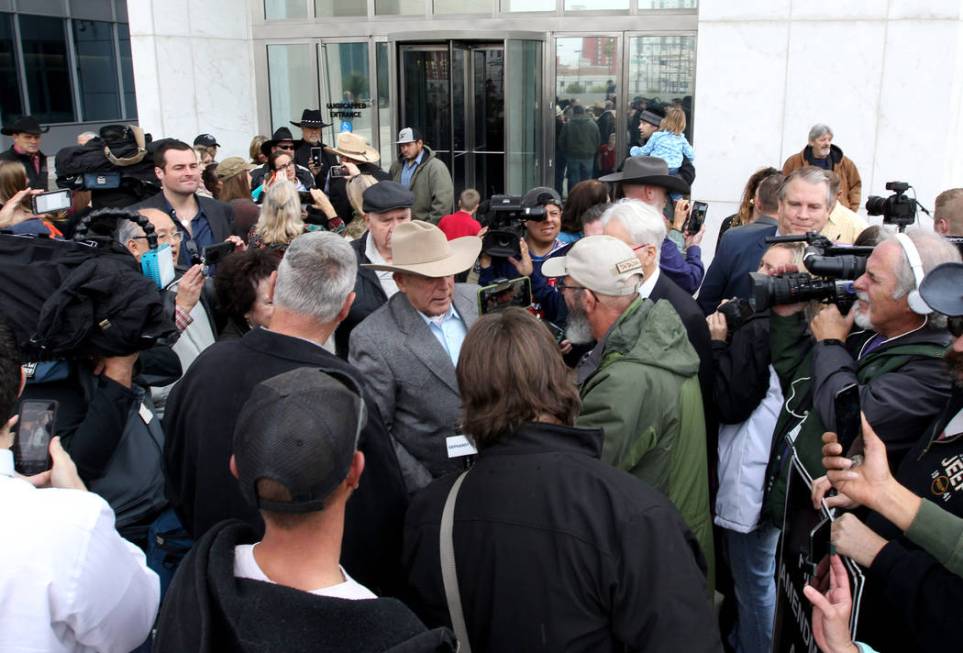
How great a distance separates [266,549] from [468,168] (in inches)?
402

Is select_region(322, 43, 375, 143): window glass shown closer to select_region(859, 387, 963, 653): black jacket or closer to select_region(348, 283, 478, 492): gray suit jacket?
select_region(348, 283, 478, 492): gray suit jacket

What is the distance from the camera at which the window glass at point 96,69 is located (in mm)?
25417

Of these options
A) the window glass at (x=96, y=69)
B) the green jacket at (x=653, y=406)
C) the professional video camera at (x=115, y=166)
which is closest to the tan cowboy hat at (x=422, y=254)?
the green jacket at (x=653, y=406)

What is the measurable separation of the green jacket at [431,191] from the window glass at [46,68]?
1918cm

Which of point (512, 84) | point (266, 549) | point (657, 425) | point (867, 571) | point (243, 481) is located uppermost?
point (512, 84)

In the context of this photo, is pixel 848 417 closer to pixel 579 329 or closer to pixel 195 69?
pixel 579 329

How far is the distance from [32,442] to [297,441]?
815mm

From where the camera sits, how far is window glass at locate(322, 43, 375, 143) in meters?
12.0

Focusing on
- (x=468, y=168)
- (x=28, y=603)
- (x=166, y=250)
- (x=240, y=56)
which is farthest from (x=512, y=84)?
(x=28, y=603)

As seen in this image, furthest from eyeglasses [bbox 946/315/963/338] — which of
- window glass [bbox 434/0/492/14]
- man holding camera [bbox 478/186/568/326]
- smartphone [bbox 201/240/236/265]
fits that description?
window glass [bbox 434/0/492/14]

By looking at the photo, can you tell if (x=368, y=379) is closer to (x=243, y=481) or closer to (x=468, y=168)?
(x=243, y=481)

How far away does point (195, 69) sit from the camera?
11.2m

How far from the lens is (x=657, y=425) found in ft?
→ 8.68

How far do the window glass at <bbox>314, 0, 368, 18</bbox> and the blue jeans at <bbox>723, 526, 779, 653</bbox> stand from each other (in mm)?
10297
